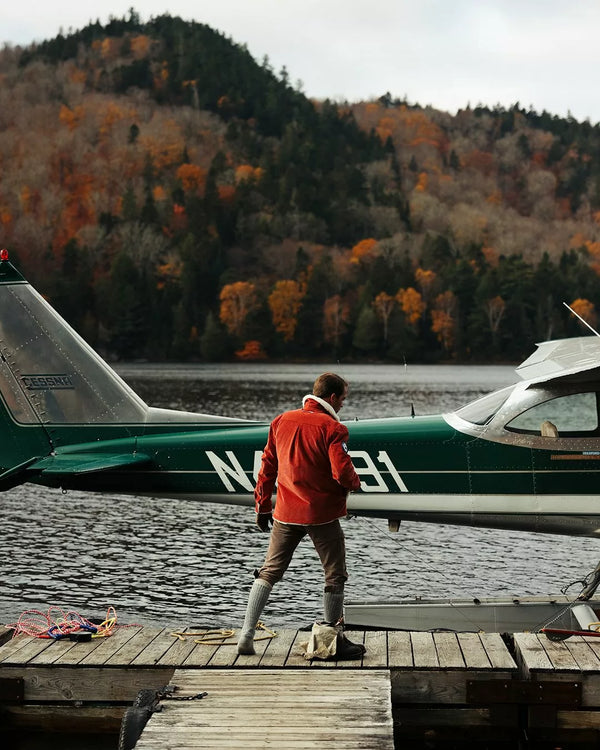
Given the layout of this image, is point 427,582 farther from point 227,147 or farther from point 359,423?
point 227,147

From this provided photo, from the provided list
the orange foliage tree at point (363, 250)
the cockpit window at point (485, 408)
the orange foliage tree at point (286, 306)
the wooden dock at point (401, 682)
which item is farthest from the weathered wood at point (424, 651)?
the orange foliage tree at point (363, 250)

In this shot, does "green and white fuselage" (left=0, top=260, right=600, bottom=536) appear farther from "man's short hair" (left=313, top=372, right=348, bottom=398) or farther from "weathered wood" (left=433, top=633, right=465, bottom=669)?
"man's short hair" (left=313, top=372, right=348, bottom=398)

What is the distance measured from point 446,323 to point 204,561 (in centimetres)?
12222

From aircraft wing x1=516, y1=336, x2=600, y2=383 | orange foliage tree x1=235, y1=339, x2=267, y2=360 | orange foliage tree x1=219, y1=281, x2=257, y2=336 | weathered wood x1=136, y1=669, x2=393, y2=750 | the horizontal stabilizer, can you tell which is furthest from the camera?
orange foliage tree x1=219, y1=281, x2=257, y2=336

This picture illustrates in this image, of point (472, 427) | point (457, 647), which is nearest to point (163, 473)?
point (472, 427)

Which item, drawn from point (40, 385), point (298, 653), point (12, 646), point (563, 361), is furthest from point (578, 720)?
point (40, 385)

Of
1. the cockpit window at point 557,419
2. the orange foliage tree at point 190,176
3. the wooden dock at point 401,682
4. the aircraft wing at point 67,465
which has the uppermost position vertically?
the orange foliage tree at point 190,176

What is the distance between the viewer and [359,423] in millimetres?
9039

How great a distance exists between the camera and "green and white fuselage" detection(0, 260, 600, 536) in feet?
28.5

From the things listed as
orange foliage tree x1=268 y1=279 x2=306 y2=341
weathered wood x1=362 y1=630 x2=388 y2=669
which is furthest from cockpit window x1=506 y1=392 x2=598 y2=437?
orange foliage tree x1=268 y1=279 x2=306 y2=341

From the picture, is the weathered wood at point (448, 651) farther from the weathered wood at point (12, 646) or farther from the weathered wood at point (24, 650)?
the weathered wood at point (12, 646)

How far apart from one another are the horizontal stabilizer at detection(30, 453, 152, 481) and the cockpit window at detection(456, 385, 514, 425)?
2.92 metres

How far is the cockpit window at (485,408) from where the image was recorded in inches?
348

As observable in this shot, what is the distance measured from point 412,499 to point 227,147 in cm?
19634
